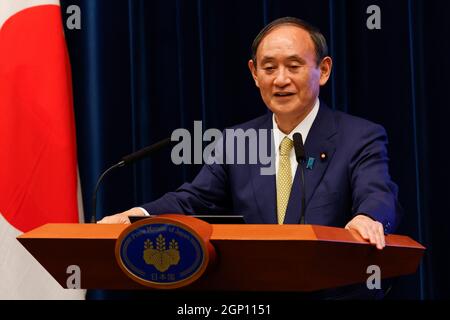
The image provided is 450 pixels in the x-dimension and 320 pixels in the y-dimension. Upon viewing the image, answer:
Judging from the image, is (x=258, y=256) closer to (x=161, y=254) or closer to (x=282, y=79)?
(x=161, y=254)

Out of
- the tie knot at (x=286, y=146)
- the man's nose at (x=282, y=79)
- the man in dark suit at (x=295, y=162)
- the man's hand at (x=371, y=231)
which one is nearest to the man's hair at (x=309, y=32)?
the man in dark suit at (x=295, y=162)

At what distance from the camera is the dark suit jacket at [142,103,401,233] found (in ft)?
6.75

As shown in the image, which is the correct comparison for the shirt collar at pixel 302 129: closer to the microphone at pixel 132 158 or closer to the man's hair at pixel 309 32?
the man's hair at pixel 309 32

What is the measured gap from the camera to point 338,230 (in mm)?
1420

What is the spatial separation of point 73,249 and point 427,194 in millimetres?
1776

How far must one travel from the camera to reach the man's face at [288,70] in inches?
88.5

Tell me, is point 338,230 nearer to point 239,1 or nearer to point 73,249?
point 73,249

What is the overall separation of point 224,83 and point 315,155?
893 millimetres

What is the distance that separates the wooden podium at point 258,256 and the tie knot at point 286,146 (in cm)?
76

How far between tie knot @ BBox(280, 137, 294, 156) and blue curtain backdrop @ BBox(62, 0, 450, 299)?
0.71m

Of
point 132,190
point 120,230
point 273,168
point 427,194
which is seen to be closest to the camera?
point 120,230

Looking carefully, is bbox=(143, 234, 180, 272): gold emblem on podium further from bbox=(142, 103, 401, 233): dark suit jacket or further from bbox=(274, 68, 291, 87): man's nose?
bbox=(274, 68, 291, 87): man's nose

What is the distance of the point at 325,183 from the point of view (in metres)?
2.09
